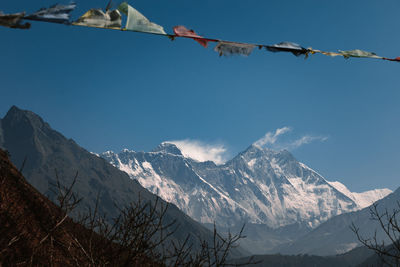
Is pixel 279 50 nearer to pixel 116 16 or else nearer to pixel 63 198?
pixel 116 16

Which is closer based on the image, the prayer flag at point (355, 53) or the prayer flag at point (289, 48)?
the prayer flag at point (289, 48)

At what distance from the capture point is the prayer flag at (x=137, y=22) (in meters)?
3.90

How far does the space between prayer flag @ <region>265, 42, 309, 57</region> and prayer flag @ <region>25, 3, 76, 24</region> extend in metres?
2.35

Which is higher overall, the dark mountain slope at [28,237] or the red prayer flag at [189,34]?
the red prayer flag at [189,34]

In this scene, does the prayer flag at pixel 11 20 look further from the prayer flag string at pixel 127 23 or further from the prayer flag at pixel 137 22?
the prayer flag at pixel 137 22

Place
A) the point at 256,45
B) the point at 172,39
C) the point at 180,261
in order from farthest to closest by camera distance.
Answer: the point at 180,261 → the point at 256,45 → the point at 172,39

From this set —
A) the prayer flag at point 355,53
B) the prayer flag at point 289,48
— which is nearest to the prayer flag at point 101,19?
the prayer flag at point 289,48

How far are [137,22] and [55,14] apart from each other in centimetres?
85

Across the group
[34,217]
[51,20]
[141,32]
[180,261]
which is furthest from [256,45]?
[34,217]

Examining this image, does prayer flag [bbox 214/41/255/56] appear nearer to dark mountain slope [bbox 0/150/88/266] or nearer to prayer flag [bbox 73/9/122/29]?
prayer flag [bbox 73/9/122/29]

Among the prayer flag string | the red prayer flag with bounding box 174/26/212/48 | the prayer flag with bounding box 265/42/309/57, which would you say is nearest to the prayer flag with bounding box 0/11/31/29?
the prayer flag string

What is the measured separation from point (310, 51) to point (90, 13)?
286 centimetres

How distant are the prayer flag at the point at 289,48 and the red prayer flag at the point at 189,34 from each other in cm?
81

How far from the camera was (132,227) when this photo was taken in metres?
8.24
